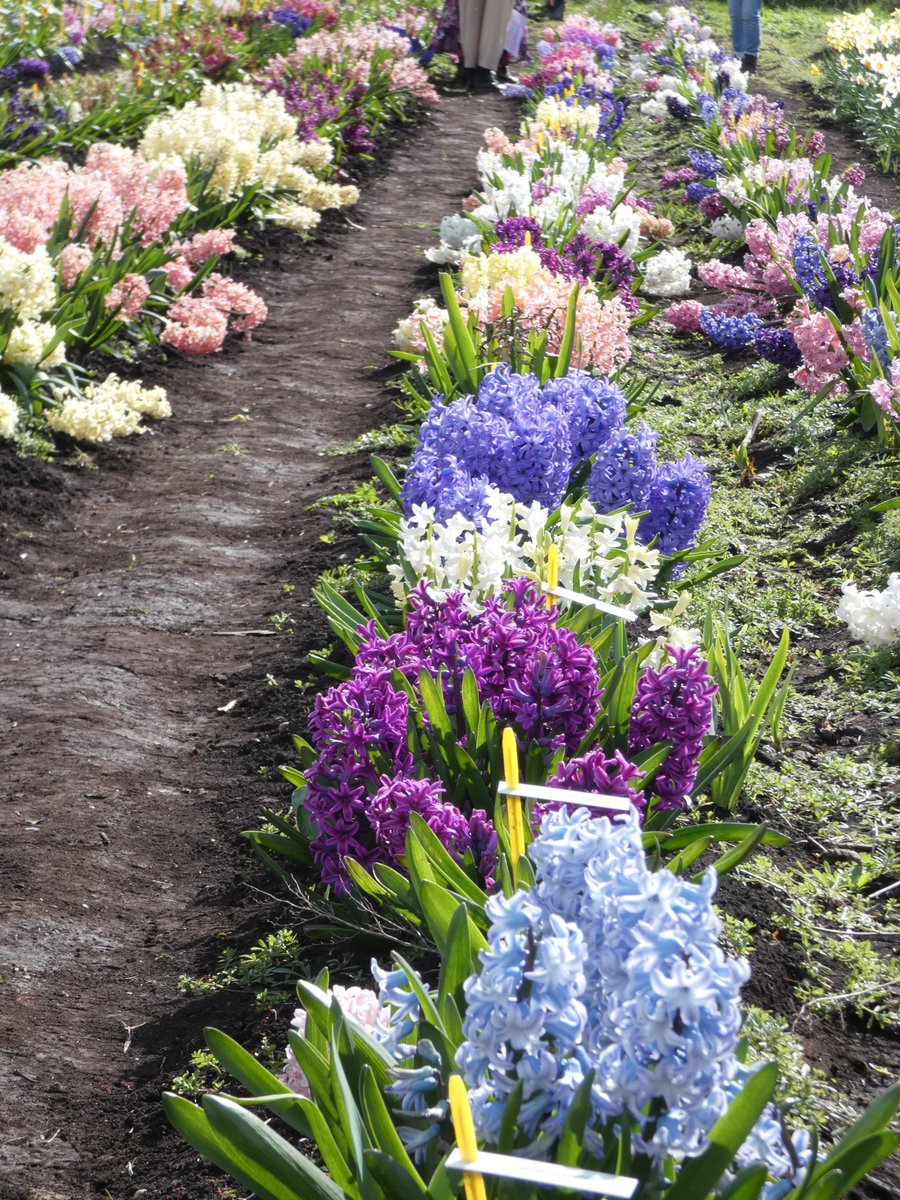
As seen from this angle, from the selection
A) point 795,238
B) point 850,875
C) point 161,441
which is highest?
point 795,238

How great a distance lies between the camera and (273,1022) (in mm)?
2441

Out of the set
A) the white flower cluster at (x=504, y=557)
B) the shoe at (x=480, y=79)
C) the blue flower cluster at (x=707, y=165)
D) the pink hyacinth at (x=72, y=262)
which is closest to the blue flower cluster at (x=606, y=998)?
the white flower cluster at (x=504, y=557)

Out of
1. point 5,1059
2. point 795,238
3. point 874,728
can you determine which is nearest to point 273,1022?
point 5,1059

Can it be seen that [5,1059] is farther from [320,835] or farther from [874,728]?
[874,728]

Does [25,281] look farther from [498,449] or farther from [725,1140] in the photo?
[725,1140]

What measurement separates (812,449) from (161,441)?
2.89 m

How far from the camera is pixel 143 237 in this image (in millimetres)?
6934

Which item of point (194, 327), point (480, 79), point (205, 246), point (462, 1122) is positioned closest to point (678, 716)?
point (462, 1122)

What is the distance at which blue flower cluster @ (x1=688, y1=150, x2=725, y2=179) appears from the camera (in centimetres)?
903

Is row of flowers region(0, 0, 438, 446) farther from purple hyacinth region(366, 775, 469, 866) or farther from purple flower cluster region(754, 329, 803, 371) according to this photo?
purple hyacinth region(366, 775, 469, 866)

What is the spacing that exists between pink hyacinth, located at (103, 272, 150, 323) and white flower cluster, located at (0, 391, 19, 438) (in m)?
1.11

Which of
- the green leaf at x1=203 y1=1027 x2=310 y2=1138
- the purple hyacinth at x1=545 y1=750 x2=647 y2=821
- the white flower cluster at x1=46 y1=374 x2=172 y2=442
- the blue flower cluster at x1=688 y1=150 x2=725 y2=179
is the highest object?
the blue flower cluster at x1=688 y1=150 x2=725 y2=179

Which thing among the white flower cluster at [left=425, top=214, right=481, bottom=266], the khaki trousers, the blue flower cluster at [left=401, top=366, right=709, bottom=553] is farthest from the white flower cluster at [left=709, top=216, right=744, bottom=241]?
the khaki trousers

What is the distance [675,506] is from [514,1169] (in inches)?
107
